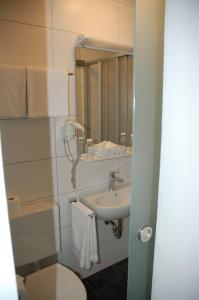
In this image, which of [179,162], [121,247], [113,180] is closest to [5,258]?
[179,162]

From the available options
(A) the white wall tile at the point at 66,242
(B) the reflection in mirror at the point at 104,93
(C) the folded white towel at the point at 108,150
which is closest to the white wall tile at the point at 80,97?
(B) the reflection in mirror at the point at 104,93

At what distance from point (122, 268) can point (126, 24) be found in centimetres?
234

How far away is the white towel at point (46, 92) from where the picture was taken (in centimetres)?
154

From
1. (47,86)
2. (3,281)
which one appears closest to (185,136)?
(3,281)

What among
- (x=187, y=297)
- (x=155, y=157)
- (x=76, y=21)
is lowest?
(x=187, y=297)

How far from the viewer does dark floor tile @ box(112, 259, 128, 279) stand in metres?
2.23

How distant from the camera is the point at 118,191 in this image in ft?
6.86

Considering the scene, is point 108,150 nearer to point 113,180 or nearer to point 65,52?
point 113,180

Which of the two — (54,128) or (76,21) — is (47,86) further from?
(76,21)

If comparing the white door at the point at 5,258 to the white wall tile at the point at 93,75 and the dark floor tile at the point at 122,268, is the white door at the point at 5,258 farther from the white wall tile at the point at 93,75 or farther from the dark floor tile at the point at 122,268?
the dark floor tile at the point at 122,268

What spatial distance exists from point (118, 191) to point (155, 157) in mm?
1313

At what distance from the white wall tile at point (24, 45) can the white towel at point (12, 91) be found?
0.35ft

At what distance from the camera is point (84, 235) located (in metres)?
1.73

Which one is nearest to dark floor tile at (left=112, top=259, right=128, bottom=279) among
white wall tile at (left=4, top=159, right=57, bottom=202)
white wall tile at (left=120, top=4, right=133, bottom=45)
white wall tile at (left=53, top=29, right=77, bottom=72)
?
white wall tile at (left=4, top=159, right=57, bottom=202)
